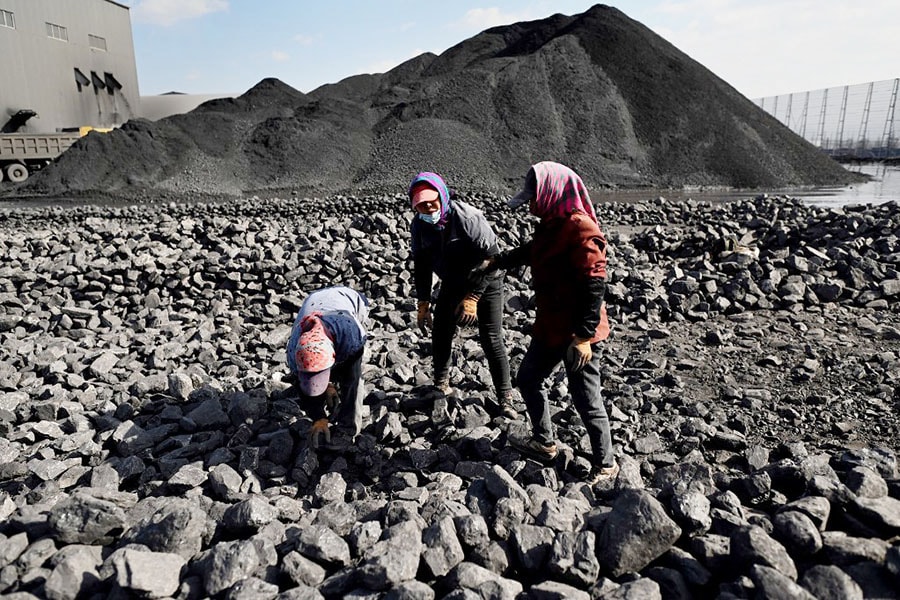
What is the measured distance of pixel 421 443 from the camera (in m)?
3.38

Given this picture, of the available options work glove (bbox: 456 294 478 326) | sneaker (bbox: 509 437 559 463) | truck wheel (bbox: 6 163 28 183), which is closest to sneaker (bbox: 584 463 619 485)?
sneaker (bbox: 509 437 559 463)

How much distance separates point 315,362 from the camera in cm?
286

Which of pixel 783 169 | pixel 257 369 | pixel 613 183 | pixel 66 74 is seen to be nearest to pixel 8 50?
pixel 66 74

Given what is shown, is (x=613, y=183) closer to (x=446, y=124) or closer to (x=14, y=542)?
(x=446, y=124)

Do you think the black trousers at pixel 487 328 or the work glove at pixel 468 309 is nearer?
the work glove at pixel 468 309

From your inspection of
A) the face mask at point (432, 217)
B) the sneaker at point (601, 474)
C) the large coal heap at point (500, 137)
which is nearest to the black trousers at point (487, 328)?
the face mask at point (432, 217)

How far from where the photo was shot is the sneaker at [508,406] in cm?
362

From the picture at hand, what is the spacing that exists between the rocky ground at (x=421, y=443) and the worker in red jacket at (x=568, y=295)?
398mm

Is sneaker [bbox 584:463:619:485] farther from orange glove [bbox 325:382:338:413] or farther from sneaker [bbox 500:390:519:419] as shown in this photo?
orange glove [bbox 325:382:338:413]

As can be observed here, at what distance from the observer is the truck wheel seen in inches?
834

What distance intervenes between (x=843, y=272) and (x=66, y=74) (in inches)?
1548

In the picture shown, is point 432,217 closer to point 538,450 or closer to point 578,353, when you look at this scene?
point 578,353

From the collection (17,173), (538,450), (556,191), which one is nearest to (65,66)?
(17,173)

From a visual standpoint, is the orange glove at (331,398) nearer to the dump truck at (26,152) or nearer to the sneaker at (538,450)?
the sneaker at (538,450)
